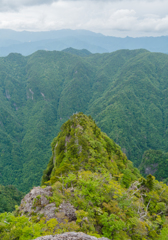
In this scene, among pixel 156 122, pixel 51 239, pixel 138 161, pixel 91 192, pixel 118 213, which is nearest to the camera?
pixel 51 239

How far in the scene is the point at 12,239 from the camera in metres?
10.1

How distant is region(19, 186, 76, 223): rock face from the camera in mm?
15195

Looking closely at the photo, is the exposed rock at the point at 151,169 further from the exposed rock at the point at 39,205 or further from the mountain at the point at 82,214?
the exposed rock at the point at 39,205

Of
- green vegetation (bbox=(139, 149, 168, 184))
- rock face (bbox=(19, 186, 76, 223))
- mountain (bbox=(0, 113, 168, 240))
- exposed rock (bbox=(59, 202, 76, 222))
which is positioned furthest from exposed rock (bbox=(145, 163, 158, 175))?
exposed rock (bbox=(59, 202, 76, 222))

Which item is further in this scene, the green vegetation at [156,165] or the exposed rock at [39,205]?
the green vegetation at [156,165]

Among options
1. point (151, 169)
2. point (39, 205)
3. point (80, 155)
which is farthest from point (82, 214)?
point (151, 169)

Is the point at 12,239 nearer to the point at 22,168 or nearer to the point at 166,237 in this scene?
the point at 166,237

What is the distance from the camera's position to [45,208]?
53.5ft

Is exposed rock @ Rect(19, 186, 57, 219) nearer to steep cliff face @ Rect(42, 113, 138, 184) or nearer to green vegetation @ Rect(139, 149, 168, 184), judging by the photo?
steep cliff face @ Rect(42, 113, 138, 184)

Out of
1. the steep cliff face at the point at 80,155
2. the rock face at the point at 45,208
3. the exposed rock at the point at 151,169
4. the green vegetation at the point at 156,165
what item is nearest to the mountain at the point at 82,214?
the rock face at the point at 45,208

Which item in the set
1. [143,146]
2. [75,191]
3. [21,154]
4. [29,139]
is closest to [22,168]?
[21,154]

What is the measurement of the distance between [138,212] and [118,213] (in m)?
4.86

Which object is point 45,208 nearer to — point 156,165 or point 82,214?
point 82,214

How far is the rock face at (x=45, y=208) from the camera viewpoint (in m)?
15.2
